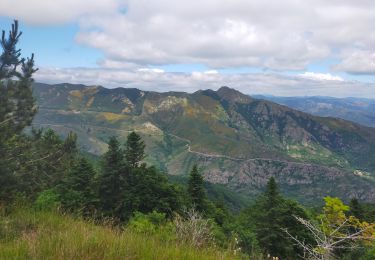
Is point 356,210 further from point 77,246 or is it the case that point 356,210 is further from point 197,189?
Answer: point 77,246

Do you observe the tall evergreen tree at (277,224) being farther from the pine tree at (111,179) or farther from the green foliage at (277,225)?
the pine tree at (111,179)

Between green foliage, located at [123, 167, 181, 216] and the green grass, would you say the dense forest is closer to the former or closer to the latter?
green foliage, located at [123, 167, 181, 216]

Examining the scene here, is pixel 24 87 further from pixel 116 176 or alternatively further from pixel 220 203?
pixel 220 203

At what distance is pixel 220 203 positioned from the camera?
69.1 metres

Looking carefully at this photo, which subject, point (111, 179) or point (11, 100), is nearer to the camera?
point (11, 100)

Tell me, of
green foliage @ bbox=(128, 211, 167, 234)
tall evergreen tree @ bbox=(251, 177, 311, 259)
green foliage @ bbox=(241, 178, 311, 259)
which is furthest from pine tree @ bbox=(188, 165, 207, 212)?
green foliage @ bbox=(128, 211, 167, 234)

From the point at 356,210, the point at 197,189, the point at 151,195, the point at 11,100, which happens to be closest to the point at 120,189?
the point at 151,195

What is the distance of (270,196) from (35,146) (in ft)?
96.1

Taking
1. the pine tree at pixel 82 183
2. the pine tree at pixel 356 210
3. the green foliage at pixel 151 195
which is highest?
the pine tree at pixel 82 183

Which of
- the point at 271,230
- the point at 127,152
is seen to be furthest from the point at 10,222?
the point at 127,152

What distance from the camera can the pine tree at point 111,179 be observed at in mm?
47156

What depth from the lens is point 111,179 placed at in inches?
1911

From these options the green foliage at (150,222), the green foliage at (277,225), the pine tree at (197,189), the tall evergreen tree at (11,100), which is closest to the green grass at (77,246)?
the green foliage at (150,222)

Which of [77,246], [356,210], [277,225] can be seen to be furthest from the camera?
[356,210]
